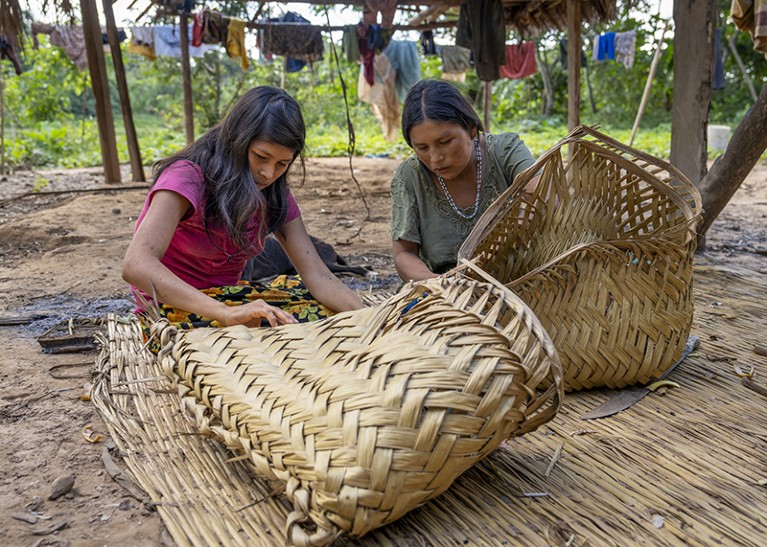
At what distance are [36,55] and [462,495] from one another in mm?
14189

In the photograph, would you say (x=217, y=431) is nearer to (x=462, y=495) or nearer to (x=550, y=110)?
(x=462, y=495)

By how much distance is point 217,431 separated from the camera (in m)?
1.47

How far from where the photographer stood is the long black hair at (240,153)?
1951 millimetres

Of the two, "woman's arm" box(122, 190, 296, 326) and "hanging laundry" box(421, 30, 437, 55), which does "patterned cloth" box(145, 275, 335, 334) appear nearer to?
"woman's arm" box(122, 190, 296, 326)

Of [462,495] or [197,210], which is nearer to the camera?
[462,495]

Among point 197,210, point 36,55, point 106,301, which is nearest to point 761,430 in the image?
point 197,210

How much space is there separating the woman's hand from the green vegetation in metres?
8.70

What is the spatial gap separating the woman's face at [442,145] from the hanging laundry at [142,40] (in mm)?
7850

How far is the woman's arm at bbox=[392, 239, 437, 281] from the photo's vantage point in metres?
2.33

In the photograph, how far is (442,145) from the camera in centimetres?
222

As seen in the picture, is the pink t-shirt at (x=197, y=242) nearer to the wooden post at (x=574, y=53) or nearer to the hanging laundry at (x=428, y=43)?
the wooden post at (x=574, y=53)

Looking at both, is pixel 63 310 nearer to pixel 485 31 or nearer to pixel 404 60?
pixel 485 31

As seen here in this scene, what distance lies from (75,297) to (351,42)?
208 inches

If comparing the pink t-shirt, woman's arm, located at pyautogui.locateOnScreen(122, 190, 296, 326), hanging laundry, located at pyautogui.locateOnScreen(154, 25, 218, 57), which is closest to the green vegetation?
hanging laundry, located at pyautogui.locateOnScreen(154, 25, 218, 57)
